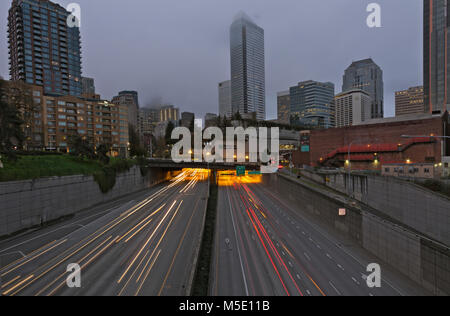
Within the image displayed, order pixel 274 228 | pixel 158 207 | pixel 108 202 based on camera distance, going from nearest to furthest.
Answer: pixel 274 228, pixel 158 207, pixel 108 202

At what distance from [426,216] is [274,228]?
59.8ft

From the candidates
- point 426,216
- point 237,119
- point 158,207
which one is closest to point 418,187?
point 426,216

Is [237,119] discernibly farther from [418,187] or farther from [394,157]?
[418,187]

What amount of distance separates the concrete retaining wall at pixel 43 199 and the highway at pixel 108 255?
2.36 metres

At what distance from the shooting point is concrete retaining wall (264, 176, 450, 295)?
54.7 ft

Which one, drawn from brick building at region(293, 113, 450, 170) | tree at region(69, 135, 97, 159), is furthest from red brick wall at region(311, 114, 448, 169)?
tree at region(69, 135, 97, 159)

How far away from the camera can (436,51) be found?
464 ft

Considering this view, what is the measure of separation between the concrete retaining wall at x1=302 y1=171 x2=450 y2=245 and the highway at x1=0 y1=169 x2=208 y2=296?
90.0ft

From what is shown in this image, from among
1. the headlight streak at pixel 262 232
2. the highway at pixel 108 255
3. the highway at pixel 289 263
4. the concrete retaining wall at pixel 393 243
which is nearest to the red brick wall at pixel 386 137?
the concrete retaining wall at pixel 393 243

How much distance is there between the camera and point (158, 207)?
43750 mm

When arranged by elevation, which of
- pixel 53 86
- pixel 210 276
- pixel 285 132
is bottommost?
pixel 210 276
